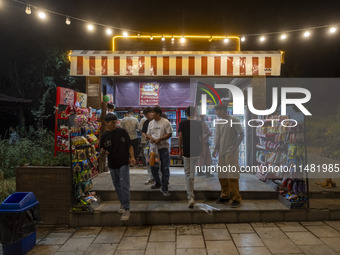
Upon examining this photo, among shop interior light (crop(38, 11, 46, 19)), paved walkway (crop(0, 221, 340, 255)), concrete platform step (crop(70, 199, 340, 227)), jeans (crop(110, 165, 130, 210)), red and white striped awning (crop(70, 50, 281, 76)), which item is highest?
shop interior light (crop(38, 11, 46, 19))

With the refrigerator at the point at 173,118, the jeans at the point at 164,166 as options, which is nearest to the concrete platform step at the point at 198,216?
the jeans at the point at 164,166

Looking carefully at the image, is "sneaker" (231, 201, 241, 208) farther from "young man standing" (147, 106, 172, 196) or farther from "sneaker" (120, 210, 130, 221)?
"sneaker" (120, 210, 130, 221)

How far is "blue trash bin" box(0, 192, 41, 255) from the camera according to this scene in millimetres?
3887

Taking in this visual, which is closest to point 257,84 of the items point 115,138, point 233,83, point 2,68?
point 233,83

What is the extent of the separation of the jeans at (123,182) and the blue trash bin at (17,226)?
58.4 inches

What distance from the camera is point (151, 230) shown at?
4898 mm

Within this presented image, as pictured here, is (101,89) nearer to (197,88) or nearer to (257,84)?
(197,88)

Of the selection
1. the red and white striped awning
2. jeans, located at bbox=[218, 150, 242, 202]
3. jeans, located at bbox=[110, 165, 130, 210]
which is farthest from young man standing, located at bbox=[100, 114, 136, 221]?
the red and white striped awning

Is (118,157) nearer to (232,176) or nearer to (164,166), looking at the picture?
(164,166)

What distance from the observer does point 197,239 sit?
4465 mm

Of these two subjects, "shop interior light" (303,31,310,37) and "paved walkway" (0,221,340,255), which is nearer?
"paved walkway" (0,221,340,255)

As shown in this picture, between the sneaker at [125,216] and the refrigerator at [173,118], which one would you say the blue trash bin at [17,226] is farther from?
the refrigerator at [173,118]

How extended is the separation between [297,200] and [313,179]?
2600 mm

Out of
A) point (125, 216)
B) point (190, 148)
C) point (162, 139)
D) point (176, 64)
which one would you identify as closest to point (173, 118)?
point (176, 64)
